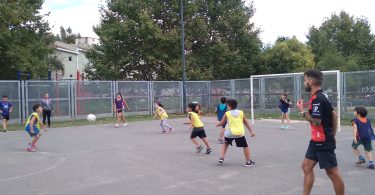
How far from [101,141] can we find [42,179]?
606 centimetres

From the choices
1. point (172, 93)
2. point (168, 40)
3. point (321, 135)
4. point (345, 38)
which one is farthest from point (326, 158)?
point (345, 38)

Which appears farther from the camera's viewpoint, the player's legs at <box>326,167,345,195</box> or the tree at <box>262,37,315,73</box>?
the tree at <box>262,37,315,73</box>

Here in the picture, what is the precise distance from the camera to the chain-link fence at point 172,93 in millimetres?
21344

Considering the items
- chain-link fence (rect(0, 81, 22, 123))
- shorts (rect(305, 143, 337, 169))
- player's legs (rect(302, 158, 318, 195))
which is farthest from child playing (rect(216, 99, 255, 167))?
chain-link fence (rect(0, 81, 22, 123))

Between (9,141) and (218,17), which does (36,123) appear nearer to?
(9,141)

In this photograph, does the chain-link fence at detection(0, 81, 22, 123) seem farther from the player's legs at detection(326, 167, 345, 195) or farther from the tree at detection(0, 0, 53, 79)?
the player's legs at detection(326, 167, 345, 195)

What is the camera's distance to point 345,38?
192 feet

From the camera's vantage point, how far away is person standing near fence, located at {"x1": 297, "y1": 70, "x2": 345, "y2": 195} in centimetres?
559

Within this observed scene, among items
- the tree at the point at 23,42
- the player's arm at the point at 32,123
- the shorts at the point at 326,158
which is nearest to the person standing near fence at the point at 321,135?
the shorts at the point at 326,158

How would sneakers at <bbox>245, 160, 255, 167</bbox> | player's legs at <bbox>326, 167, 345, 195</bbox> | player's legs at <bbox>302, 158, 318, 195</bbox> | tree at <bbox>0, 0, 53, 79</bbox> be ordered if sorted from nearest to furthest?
player's legs at <bbox>326, 167, 345, 195</bbox>, player's legs at <bbox>302, 158, 318, 195</bbox>, sneakers at <bbox>245, 160, 255, 167</bbox>, tree at <bbox>0, 0, 53, 79</bbox>

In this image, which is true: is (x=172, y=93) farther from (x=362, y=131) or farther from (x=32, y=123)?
(x=362, y=131)

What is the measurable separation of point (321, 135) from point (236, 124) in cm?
383

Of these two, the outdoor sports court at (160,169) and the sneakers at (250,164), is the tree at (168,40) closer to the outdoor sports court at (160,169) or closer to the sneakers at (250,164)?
the outdoor sports court at (160,169)

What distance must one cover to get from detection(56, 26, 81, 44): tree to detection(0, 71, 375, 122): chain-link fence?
6141 cm
